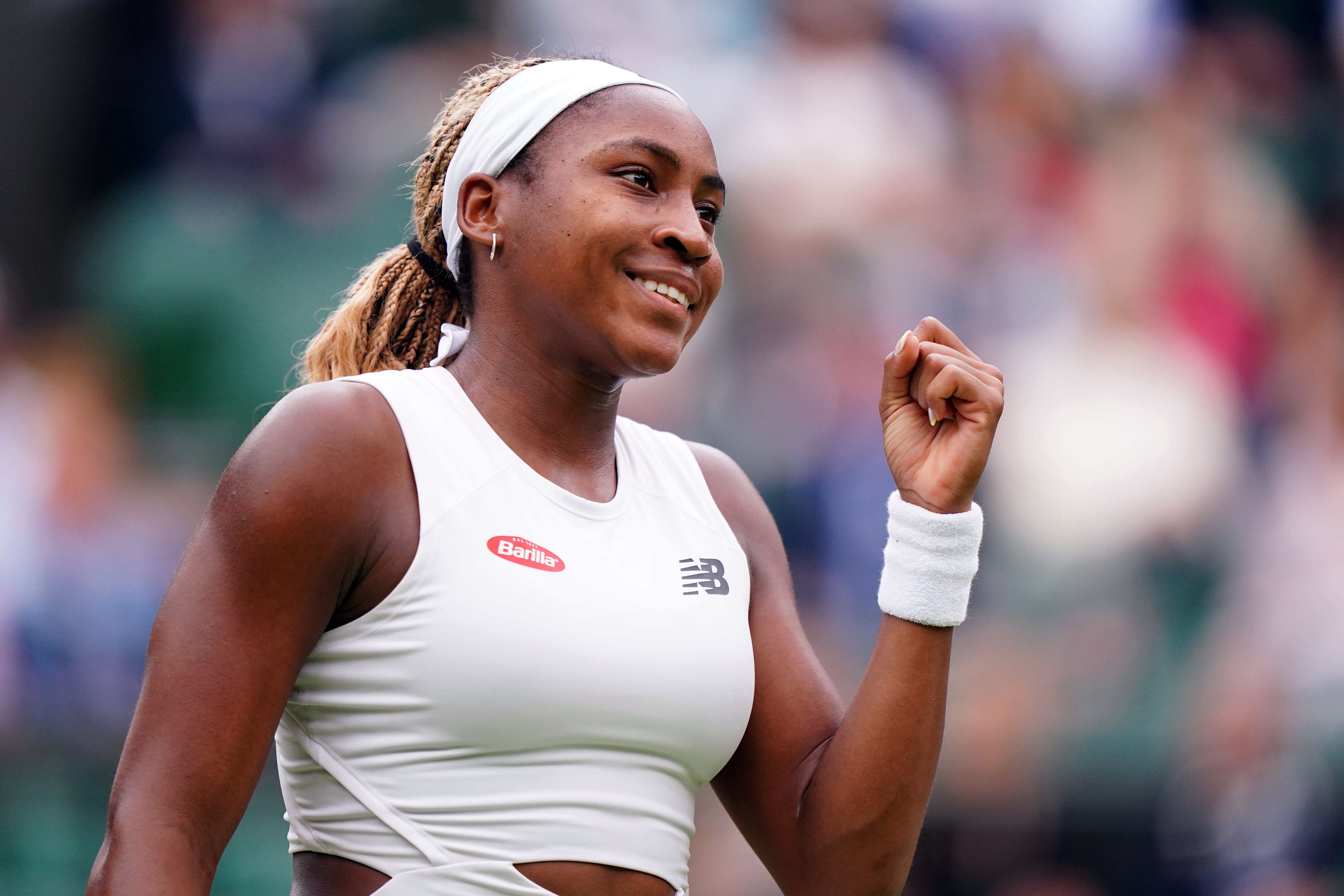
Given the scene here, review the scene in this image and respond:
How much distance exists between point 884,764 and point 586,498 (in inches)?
24.7

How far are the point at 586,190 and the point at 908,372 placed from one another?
2.03 ft

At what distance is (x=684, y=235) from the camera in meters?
2.46

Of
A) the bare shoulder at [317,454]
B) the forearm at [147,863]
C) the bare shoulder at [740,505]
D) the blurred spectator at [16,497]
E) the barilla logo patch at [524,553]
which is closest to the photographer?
the forearm at [147,863]

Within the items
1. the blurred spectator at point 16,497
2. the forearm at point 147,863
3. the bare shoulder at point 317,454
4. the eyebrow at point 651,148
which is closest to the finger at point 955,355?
the eyebrow at point 651,148

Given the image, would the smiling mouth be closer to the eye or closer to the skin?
the skin

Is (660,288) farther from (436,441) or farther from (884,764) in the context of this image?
(884,764)

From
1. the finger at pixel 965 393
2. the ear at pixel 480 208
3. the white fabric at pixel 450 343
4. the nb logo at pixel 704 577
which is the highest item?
the ear at pixel 480 208

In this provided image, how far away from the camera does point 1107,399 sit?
23.6 ft

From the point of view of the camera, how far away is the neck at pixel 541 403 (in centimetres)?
249

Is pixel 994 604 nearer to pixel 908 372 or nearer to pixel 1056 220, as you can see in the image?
pixel 1056 220

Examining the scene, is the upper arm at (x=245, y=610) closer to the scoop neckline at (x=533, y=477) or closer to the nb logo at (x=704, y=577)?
the scoop neckline at (x=533, y=477)

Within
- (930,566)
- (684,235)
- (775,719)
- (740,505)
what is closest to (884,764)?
(775,719)

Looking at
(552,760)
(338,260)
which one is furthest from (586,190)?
(338,260)

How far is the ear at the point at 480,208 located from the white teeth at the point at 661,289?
0.87 ft
